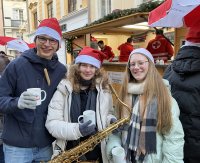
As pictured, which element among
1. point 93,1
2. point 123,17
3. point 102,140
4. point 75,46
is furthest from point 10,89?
point 93,1

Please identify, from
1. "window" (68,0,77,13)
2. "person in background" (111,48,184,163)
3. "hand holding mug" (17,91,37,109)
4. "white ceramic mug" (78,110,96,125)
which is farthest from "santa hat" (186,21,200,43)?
"window" (68,0,77,13)

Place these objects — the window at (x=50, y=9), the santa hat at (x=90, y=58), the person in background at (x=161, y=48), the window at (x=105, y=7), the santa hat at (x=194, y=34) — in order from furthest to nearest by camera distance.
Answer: the window at (x=50, y=9) < the window at (x=105, y=7) < the person in background at (x=161, y=48) < the santa hat at (x=90, y=58) < the santa hat at (x=194, y=34)

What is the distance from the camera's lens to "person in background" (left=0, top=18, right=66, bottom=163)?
7.17 ft

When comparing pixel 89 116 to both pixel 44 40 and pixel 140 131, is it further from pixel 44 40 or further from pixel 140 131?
pixel 44 40

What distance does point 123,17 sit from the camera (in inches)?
223

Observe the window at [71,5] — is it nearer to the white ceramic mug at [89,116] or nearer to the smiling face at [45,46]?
the smiling face at [45,46]

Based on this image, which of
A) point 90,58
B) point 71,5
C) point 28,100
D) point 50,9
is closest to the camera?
point 28,100

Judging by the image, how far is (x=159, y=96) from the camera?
2.09m

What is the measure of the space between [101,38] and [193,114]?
9639mm

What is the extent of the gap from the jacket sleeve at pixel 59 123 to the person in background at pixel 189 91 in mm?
892

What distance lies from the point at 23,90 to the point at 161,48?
16.7ft

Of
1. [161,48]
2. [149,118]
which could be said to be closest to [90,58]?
[149,118]

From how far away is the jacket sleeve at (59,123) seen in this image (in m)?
2.06

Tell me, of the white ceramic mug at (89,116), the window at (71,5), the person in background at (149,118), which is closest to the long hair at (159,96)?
the person in background at (149,118)
